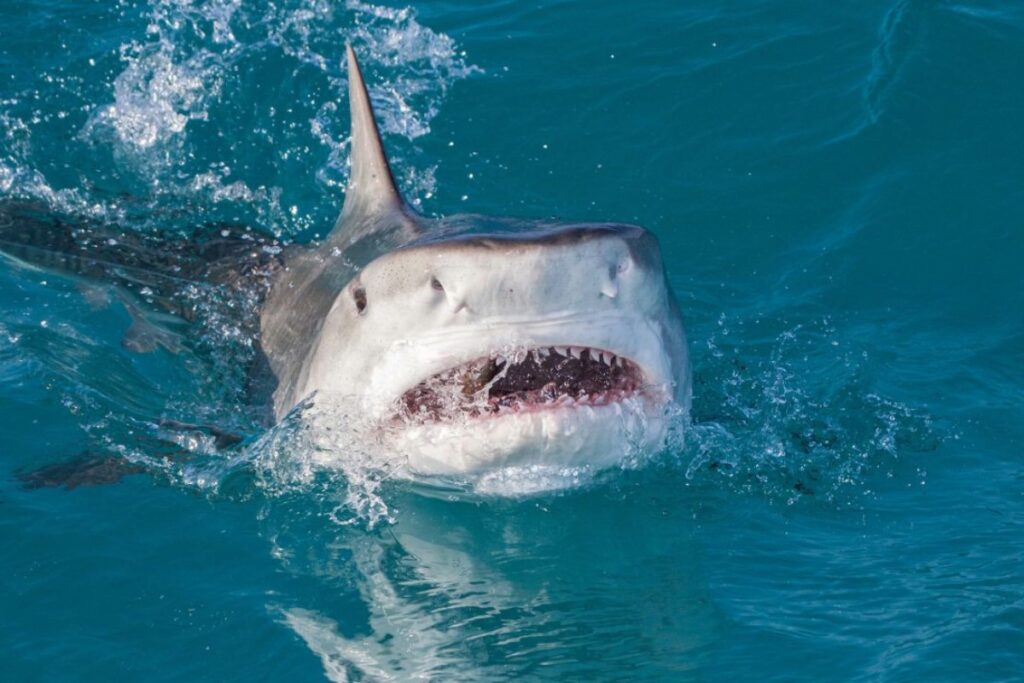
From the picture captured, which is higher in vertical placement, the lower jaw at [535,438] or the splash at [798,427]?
the lower jaw at [535,438]

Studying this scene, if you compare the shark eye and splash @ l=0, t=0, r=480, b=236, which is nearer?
the shark eye

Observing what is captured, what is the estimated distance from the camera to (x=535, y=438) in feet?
11.1

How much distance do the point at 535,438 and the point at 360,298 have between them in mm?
600

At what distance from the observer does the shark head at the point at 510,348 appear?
3.09 meters

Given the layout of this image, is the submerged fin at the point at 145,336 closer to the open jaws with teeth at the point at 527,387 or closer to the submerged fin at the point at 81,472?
the submerged fin at the point at 81,472

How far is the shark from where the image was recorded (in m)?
3.09

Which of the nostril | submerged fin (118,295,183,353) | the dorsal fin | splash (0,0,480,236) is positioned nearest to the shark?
the nostril

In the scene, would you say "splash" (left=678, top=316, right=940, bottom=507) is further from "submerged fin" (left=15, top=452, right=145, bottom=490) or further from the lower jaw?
"submerged fin" (left=15, top=452, right=145, bottom=490)

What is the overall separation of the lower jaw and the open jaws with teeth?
0.02 m

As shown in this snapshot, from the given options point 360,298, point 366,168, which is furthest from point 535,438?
point 366,168

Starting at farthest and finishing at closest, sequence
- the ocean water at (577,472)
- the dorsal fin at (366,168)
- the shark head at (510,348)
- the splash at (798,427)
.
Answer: the dorsal fin at (366,168) < the splash at (798,427) < the ocean water at (577,472) < the shark head at (510,348)

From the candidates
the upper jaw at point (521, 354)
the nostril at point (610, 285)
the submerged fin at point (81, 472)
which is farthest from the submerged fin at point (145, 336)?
the nostril at point (610, 285)

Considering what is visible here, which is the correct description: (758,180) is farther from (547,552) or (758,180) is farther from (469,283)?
(469,283)

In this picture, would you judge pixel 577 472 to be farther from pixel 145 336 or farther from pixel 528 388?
pixel 145 336
